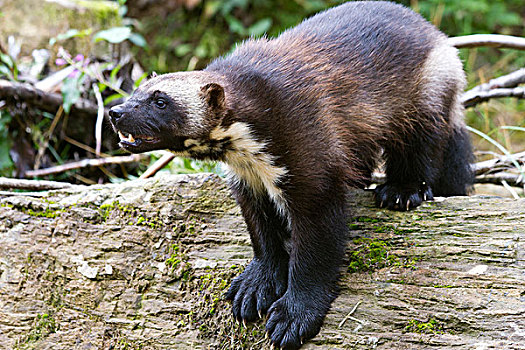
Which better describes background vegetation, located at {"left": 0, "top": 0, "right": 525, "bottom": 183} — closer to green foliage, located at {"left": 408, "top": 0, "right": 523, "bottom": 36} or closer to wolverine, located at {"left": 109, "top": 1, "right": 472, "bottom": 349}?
green foliage, located at {"left": 408, "top": 0, "right": 523, "bottom": 36}

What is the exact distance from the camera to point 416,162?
4625 millimetres

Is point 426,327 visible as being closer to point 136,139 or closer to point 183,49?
point 136,139

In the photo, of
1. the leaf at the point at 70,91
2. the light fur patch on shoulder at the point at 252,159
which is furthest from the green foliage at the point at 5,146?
the light fur patch on shoulder at the point at 252,159

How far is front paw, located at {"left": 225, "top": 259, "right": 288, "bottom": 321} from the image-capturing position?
3787mm

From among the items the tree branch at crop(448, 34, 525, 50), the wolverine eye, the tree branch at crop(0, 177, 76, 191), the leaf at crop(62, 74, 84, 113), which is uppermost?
the tree branch at crop(448, 34, 525, 50)

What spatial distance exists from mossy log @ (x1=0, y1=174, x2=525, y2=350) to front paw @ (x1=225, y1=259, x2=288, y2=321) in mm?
85

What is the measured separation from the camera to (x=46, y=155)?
7.02 m

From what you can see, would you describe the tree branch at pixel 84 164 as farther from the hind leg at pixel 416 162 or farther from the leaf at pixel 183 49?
the leaf at pixel 183 49

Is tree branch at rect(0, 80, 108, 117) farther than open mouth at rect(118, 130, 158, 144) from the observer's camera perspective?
Yes

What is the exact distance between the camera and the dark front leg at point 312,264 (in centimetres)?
364

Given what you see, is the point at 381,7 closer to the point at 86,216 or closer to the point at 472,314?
the point at 472,314

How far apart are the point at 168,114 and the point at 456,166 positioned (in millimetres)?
2763

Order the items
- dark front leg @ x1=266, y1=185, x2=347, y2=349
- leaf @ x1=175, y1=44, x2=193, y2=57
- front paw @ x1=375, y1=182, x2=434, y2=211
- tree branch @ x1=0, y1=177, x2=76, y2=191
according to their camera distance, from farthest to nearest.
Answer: leaf @ x1=175, y1=44, x2=193, y2=57, tree branch @ x1=0, y1=177, x2=76, y2=191, front paw @ x1=375, y1=182, x2=434, y2=211, dark front leg @ x1=266, y1=185, x2=347, y2=349

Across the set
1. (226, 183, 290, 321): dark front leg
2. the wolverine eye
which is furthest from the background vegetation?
the wolverine eye
